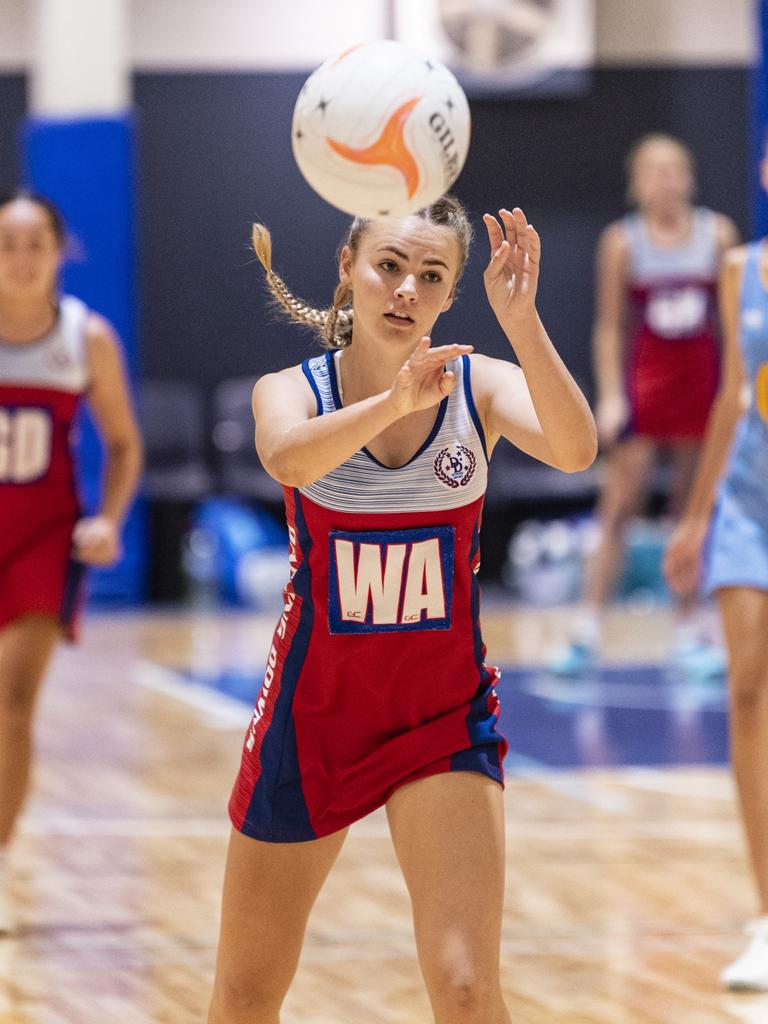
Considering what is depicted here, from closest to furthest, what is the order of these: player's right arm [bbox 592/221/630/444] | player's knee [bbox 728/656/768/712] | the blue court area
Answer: player's knee [bbox 728/656/768/712]
the blue court area
player's right arm [bbox 592/221/630/444]

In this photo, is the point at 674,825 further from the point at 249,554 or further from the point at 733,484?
the point at 249,554

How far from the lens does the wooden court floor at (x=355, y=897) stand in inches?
136

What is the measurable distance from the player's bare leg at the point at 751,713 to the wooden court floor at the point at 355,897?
242 millimetres

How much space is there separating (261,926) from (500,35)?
10326 millimetres

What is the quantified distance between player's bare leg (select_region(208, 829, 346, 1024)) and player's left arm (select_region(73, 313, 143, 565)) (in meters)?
1.86

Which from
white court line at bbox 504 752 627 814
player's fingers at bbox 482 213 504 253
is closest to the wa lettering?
player's fingers at bbox 482 213 504 253

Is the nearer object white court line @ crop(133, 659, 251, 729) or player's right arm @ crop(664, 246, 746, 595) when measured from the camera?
player's right arm @ crop(664, 246, 746, 595)

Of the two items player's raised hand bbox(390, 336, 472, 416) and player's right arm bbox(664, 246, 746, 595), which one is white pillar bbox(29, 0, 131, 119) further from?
player's raised hand bbox(390, 336, 472, 416)

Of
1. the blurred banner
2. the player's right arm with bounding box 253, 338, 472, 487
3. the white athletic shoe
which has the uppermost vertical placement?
the blurred banner

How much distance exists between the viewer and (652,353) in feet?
26.8

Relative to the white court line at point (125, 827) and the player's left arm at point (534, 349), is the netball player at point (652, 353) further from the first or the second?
the player's left arm at point (534, 349)

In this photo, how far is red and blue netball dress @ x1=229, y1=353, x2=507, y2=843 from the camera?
8.16 ft

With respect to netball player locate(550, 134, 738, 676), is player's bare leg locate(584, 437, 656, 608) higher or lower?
lower

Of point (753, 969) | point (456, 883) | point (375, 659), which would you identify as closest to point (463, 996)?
point (456, 883)
